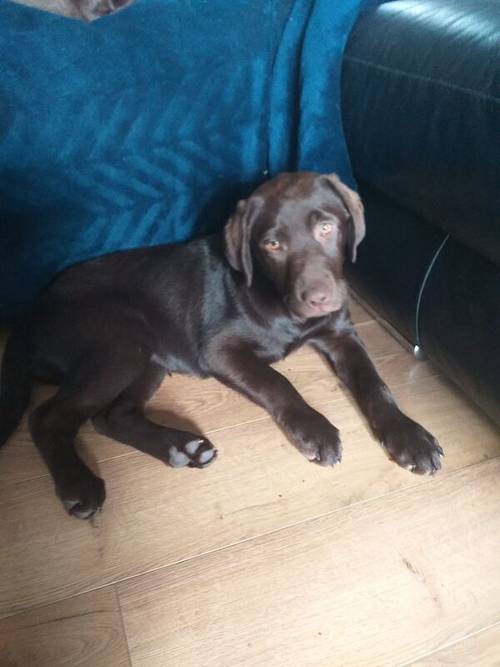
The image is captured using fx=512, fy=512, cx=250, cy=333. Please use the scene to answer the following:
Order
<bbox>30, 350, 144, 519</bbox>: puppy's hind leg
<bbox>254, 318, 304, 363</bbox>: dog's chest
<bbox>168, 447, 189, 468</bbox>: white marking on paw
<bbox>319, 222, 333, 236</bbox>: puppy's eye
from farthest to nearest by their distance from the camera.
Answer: <bbox>254, 318, 304, 363</bbox>: dog's chest < <bbox>319, 222, 333, 236</bbox>: puppy's eye < <bbox>168, 447, 189, 468</bbox>: white marking on paw < <bbox>30, 350, 144, 519</bbox>: puppy's hind leg

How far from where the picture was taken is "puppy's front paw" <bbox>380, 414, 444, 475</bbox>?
1.49 metres

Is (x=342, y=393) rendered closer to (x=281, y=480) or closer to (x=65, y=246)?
(x=281, y=480)

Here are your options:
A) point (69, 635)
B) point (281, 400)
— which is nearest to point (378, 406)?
point (281, 400)

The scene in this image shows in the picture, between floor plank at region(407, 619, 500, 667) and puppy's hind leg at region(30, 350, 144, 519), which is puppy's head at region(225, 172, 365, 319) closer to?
puppy's hind leg at region(30, 350, 144, 519)

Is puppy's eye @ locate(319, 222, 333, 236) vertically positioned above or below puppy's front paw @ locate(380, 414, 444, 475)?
above

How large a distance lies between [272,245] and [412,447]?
2.49 ft

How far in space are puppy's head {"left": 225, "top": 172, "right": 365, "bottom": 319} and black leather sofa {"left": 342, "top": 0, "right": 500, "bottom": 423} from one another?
0.89 ft

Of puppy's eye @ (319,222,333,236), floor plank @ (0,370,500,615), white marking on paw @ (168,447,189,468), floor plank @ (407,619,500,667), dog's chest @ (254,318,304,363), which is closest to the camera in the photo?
floor plank @ (407,619,500,667)

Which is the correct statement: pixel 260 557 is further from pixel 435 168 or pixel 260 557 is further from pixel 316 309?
pixel 435 168

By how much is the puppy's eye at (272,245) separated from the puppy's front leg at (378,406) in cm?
42

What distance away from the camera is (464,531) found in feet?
4.49

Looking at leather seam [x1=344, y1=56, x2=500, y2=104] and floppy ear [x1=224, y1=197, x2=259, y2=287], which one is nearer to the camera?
leather seam [x1=344, y1=56, x2=500, y2=104]

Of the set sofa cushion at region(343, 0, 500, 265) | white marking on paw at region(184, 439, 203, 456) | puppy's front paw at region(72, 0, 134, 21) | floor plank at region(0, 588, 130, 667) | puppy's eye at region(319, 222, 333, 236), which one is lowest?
floor plank at region(0, 588, 130, 667)

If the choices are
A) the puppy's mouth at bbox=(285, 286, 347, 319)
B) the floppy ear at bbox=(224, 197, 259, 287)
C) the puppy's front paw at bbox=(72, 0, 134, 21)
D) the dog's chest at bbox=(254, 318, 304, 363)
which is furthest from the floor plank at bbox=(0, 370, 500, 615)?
the puppy's front paw at bbox=(72, 0, 134, 21)
